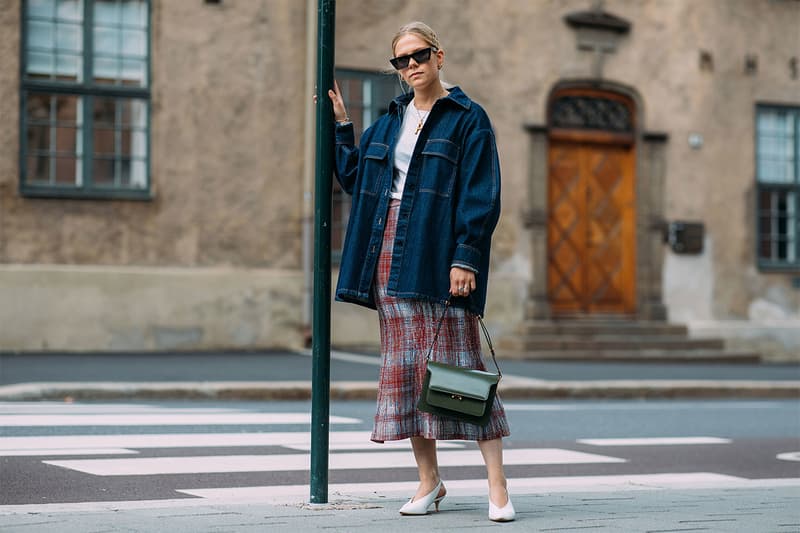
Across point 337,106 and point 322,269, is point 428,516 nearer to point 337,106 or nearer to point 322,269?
point 322,269

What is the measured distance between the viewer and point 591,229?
19375mm

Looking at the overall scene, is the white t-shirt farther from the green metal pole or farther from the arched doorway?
the arched doorway

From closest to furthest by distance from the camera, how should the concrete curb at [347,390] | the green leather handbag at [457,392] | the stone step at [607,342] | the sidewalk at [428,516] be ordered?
the sidewalk at [428,516], the green leather handbag at [457,392], the concrete curb at [347,390], the stone step at [607,342]

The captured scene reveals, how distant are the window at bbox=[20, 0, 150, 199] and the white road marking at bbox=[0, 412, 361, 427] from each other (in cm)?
673

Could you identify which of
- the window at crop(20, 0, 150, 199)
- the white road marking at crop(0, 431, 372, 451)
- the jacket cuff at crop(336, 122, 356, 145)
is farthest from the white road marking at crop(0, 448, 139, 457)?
the window at crop(20, 0, 150, 199)

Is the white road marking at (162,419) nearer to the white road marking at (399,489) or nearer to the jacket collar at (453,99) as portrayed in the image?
the white road marking at (399,489)

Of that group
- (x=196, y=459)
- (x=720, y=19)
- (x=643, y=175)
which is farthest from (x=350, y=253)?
(x=720, y=19)

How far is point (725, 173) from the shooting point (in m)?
20.2

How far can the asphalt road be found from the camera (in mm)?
6586

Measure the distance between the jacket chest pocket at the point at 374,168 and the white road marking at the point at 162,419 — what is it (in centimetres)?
447

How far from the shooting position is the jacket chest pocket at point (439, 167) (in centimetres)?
523

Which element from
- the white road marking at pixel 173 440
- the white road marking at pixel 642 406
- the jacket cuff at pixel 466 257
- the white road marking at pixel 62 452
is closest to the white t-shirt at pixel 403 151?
the jacket cuff at pixel 466 257

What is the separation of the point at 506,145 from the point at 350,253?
1345cm

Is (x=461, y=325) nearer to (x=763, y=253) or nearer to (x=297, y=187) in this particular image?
(x=297, y=187)
